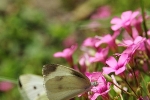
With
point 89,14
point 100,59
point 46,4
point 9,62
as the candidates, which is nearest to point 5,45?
point 9,62

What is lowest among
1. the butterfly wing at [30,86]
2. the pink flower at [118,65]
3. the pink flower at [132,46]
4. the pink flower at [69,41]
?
the pink flower at [118,65]

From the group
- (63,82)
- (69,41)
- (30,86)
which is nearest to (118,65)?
(63,82)

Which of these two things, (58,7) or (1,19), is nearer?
(1,19)

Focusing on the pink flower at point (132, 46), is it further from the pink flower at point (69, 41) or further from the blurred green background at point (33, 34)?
the pink flower at point (69, 41)

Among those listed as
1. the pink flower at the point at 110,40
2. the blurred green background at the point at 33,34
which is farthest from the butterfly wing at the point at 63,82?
the blurred green background at the point at 33,34

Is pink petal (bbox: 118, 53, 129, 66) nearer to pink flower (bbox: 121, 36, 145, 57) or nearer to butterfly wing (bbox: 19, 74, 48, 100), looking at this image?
pink flower (bbox: 121, 36, 145, 57)

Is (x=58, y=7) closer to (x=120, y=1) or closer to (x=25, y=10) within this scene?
(x=25, y=10)

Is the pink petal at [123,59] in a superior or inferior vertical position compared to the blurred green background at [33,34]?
inferior

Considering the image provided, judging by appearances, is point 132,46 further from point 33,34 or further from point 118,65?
point 33,34
